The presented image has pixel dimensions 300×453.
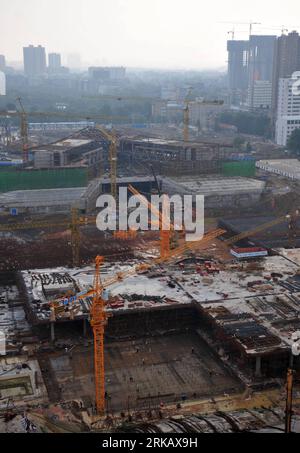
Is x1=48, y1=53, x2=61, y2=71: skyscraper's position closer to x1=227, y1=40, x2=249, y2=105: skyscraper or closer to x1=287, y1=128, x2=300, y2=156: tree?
x1=227, y1=40, x2=249, y2=105: skyscraper

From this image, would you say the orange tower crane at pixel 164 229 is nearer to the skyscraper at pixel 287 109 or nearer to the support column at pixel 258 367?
the support column at pixel 258 367

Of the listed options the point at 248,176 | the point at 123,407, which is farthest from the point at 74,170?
the point at 123,407

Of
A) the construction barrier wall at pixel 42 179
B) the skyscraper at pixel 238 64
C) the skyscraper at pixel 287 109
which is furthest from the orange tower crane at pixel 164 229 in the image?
the skyscraper at pixel 238 64

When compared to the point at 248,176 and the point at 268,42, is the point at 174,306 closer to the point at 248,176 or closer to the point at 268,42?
the point at 248,176

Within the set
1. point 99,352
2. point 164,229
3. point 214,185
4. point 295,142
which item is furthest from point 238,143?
point 99,352

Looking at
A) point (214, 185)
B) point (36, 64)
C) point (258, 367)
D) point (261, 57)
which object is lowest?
point (258, 367)

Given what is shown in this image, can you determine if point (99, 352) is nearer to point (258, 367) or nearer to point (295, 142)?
point (258, 367)
